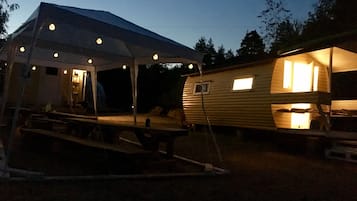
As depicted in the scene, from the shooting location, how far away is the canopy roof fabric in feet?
19.5

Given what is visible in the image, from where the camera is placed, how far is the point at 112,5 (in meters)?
29.2

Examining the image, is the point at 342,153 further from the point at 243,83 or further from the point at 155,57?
the point at 243,83

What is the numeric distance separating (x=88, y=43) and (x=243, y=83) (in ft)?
18.3

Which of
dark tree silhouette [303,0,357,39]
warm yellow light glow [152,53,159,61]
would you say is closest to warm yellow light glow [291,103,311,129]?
warm yellow light glow [152,53,159,61]

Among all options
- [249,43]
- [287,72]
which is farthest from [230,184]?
[249,43]

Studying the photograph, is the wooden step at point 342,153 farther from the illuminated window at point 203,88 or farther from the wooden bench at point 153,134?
the illuminated window at point 203,88

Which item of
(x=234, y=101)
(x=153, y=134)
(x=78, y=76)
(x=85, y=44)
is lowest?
(x=153, y=134)

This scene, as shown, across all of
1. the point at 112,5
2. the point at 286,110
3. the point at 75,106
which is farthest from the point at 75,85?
the point at 286,110

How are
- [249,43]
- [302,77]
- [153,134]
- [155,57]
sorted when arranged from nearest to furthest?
[153,134] → [155,57] → [302,77] → [249,43]

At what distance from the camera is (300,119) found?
1288cm

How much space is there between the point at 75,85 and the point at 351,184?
16779 mm

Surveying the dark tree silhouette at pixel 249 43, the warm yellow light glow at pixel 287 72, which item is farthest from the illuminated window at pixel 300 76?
the dark tree silhouette at pixel 249 43

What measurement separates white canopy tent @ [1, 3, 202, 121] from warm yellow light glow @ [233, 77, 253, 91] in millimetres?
4258

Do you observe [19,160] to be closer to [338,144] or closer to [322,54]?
[338,144]
